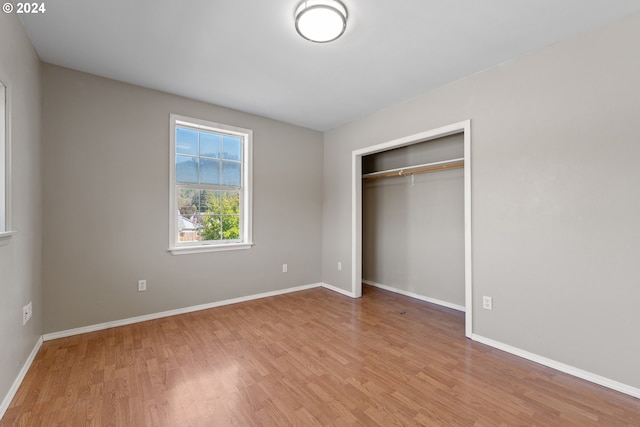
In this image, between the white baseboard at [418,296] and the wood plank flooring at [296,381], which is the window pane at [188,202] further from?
the white baseboard at [418,296]

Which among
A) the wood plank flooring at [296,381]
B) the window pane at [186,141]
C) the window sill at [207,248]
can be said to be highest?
the window pane at [186,141]

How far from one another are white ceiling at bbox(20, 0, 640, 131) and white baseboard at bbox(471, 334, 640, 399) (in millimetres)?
2563

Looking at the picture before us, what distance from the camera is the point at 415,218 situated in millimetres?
4082

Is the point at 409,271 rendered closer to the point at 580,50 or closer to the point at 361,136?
the point at 361,136

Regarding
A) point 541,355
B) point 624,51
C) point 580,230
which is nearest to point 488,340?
point 541,355

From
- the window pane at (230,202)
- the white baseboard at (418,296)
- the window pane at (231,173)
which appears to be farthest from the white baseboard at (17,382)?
the white baseboard at (418,296)

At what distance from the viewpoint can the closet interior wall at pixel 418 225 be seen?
11.9ft

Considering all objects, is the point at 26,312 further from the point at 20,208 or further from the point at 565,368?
the point at 565,368

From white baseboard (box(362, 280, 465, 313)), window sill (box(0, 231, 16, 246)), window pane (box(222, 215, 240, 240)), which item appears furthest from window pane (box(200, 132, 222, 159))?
white baseboard (box(362, 280, 465, 313))

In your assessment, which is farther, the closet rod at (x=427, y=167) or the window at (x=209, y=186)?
the window at (x=209, y=186)

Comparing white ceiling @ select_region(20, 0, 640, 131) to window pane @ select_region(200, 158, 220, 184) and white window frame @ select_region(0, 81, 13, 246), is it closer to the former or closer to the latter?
white window frame @ select_region(0, 81, 13, 246)

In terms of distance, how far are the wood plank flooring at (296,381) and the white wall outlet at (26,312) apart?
37 centimetres

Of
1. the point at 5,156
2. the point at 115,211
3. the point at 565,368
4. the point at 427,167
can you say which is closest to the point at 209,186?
the point at 115,211

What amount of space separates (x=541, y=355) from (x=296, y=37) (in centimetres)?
327
